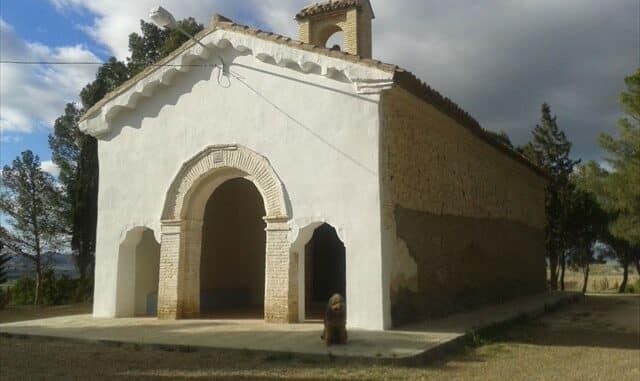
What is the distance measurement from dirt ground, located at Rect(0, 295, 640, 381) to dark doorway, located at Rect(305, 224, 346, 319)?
5470 millimetres

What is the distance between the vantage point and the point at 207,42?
1102 centimetres

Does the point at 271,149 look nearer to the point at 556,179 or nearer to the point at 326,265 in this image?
the point at 326,265

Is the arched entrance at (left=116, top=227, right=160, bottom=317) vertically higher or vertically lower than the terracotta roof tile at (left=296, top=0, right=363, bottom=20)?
lower

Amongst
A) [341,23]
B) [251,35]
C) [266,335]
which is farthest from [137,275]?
[341,23]

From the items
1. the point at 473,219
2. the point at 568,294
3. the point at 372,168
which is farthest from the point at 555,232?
the point at 372,168

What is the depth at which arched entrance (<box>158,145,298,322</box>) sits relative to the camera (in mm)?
9961

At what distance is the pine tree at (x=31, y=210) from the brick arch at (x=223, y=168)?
1303 centimetres

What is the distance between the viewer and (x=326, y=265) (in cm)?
1487

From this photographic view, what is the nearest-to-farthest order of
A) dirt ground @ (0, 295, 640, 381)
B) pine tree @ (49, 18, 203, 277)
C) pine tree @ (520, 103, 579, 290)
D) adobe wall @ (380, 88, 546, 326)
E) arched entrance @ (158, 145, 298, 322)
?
dirt ground @ (0, 295, 640, 381), adobe wall @ (380, 88, 546, 326), arched entrance @ (158, 145, 298, 322), pine tree @ (49, 18, 203, 277), pine tree @ (520, 103, 579, 290)

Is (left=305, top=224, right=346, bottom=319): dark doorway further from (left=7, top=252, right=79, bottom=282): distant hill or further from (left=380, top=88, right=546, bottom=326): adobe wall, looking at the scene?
(left=7, top=252, right=79, bottom=282): distant hill

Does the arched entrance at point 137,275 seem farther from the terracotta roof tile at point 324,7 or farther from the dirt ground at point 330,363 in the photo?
the terracotta roof tile at point 324,7

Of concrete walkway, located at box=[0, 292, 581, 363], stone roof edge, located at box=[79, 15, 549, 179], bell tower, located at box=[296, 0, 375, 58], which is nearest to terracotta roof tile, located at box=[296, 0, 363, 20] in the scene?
bell tower, located at box=[296, 0, 375, 58]

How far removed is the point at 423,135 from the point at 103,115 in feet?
21.3

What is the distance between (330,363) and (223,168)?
498cm
